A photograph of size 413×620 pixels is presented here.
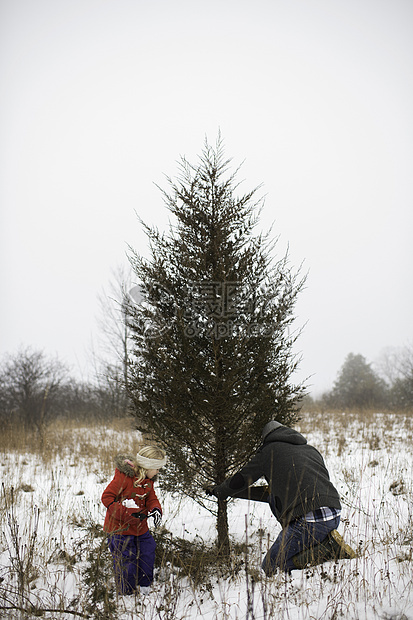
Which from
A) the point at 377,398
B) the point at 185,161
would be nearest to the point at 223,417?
the point at 185,161

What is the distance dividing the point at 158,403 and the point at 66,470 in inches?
181

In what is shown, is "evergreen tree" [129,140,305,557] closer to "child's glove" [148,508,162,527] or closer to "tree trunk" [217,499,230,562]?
"tree trunk" [217,499,230,562]

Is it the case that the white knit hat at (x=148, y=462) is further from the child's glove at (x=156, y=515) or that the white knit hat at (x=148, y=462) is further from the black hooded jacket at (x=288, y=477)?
the black hooded jacket at (x=288, y=477)

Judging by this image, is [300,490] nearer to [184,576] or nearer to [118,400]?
[184,576]

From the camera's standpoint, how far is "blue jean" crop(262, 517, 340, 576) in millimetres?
3281

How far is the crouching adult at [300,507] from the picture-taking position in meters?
3.31

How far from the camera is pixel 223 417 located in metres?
4.01

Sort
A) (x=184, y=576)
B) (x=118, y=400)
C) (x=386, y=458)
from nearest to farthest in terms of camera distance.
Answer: (x=184, y=576)
(x=386, y=458)
(x=118, y=400)

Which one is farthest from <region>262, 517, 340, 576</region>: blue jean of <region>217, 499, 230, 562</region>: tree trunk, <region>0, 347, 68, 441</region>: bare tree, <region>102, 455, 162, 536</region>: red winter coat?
<region>0, 347, 68, 441</region>: bare tree

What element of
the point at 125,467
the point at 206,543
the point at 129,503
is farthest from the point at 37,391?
the point at 129,503

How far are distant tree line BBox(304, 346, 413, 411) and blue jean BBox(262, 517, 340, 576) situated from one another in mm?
12846

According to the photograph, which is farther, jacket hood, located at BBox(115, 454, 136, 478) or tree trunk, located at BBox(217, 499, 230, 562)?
tree trunk, located at BBox(217, 499, 230, 562)

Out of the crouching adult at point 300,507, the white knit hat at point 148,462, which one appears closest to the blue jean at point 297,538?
the crouching adult at point 300,507

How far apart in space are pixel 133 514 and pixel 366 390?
2158 cm
